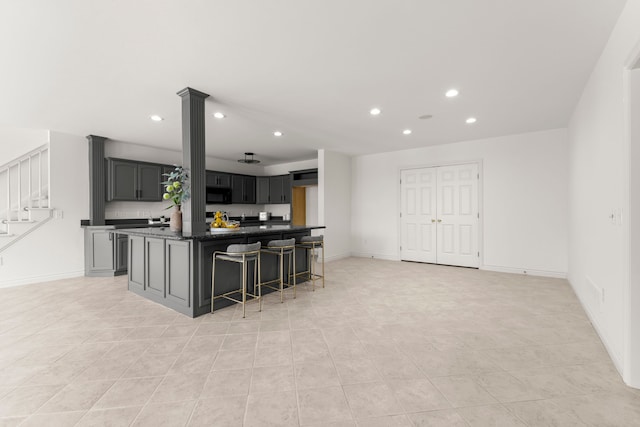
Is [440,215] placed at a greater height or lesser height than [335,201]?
lesser

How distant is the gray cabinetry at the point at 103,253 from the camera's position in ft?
17.1

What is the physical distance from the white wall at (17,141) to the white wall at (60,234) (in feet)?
1.03

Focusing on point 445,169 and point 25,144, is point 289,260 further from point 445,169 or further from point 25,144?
point 25,144

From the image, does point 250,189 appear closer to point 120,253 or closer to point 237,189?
point 237,189

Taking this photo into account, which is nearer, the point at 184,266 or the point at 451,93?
the point at 184,266

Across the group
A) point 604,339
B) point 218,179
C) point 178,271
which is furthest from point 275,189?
point 604,339

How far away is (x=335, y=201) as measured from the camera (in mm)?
6938

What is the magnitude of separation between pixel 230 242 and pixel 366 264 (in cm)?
360

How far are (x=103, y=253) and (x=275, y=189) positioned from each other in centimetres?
423

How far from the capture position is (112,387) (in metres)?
1.96

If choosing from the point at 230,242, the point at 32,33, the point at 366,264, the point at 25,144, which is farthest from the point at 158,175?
the point at 366,264

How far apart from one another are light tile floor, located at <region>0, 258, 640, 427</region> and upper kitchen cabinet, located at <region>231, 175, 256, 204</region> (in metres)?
4.27

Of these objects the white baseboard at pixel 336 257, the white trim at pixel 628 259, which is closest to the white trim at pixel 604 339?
the white trim at pixel 628 259

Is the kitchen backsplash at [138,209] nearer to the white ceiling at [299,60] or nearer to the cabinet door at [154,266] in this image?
the white ceiling at [299,60]
